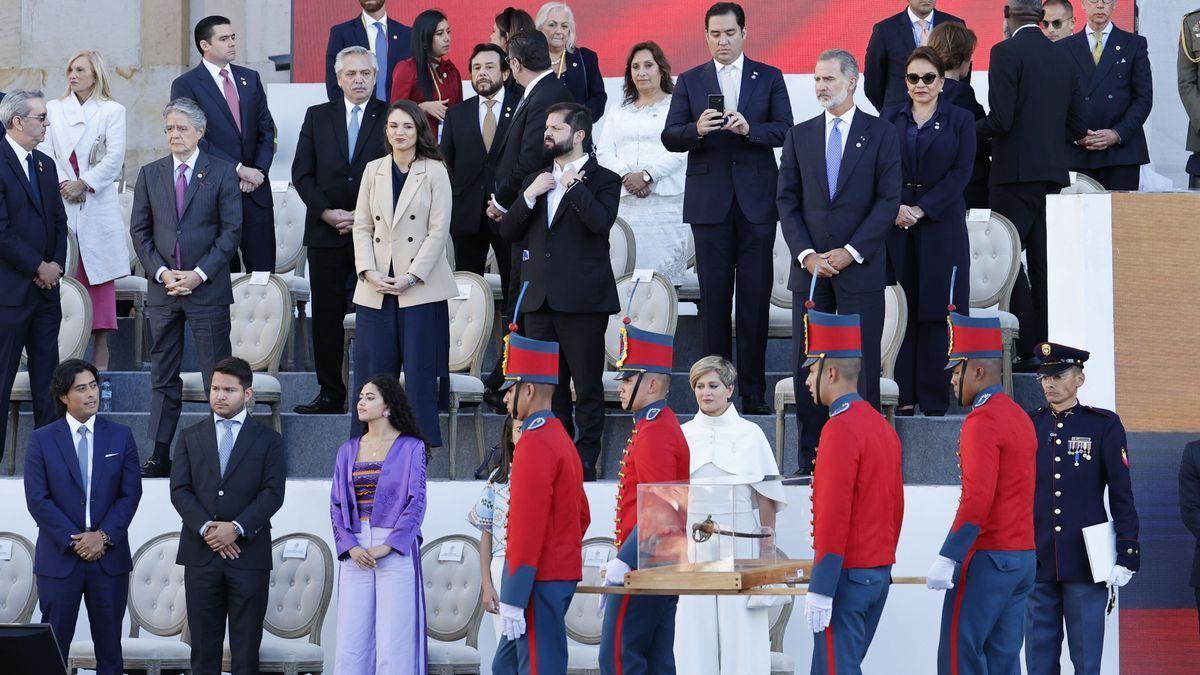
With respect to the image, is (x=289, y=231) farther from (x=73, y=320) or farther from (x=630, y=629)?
(x=630, y=629)

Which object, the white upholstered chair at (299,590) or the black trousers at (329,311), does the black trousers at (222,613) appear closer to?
the white upholstered chair at (299,590)

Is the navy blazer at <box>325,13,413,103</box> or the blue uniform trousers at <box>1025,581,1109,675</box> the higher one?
the navy blazer at <box>325,13,413,103</box>

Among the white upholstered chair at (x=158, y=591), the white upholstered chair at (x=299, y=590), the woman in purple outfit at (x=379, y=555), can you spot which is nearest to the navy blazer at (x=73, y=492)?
the white upholstered chair at (x=158, y=591)

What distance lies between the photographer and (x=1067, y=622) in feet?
25.2

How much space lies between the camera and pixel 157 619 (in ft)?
27.4

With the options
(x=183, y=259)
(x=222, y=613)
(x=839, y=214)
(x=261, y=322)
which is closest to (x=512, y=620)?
(x=222, y=613)

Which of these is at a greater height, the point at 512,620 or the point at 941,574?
the point at 941,574

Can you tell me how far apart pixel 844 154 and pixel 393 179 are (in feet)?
6.95

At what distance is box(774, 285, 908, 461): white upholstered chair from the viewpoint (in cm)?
865

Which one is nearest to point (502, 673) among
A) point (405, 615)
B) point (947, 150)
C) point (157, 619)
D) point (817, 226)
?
point (405, 615)

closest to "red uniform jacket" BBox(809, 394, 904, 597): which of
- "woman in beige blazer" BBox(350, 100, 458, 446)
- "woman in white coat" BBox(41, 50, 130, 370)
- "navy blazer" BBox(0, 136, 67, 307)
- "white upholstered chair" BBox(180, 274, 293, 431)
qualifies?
"woman in beige blazer" BBox(350, 100, 458, 446)

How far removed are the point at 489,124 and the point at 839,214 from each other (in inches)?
85.6

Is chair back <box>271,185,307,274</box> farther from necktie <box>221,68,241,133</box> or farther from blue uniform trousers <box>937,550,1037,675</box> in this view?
blue uniform trousers <box>937,550,1037,675</box>

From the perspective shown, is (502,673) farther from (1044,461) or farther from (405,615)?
(1044,461)
